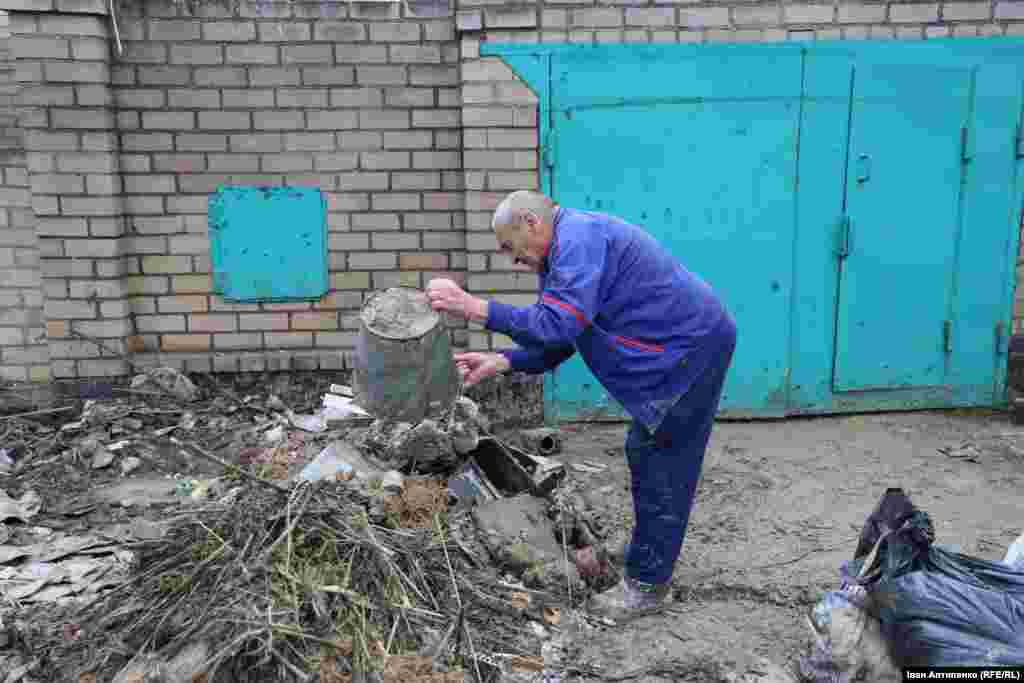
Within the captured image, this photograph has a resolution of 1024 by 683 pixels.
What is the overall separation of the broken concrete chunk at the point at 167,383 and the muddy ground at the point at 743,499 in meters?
0.09

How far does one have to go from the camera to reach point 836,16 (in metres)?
5.07

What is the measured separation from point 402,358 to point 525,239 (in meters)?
1.53

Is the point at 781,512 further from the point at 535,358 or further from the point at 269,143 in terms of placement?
the point at 269,143

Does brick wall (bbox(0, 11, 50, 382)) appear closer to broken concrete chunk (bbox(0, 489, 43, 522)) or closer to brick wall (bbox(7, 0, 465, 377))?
brick wall (bbox(7, 0, 465, 377))

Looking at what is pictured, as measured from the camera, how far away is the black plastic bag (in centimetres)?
250

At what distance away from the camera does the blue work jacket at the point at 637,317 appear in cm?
308

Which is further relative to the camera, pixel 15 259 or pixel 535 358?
pixel 15 259

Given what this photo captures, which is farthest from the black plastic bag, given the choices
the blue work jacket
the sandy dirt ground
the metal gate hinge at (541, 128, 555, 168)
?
the metal gate hinge at (541, 128, 555, 168)

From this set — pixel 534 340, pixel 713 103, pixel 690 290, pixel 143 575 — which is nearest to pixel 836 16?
pixel 713 103

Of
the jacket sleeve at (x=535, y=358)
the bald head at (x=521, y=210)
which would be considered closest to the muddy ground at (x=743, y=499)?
the jacket sleeve at (x=535, y=358)

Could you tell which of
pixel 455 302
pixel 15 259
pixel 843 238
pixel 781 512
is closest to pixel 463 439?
pixel 455 302

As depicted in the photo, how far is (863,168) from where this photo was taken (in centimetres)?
522

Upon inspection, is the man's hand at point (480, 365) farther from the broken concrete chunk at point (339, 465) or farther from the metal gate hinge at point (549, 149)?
the metal gate hinge at point (549, 149)

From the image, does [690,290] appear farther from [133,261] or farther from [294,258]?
[133,261]
